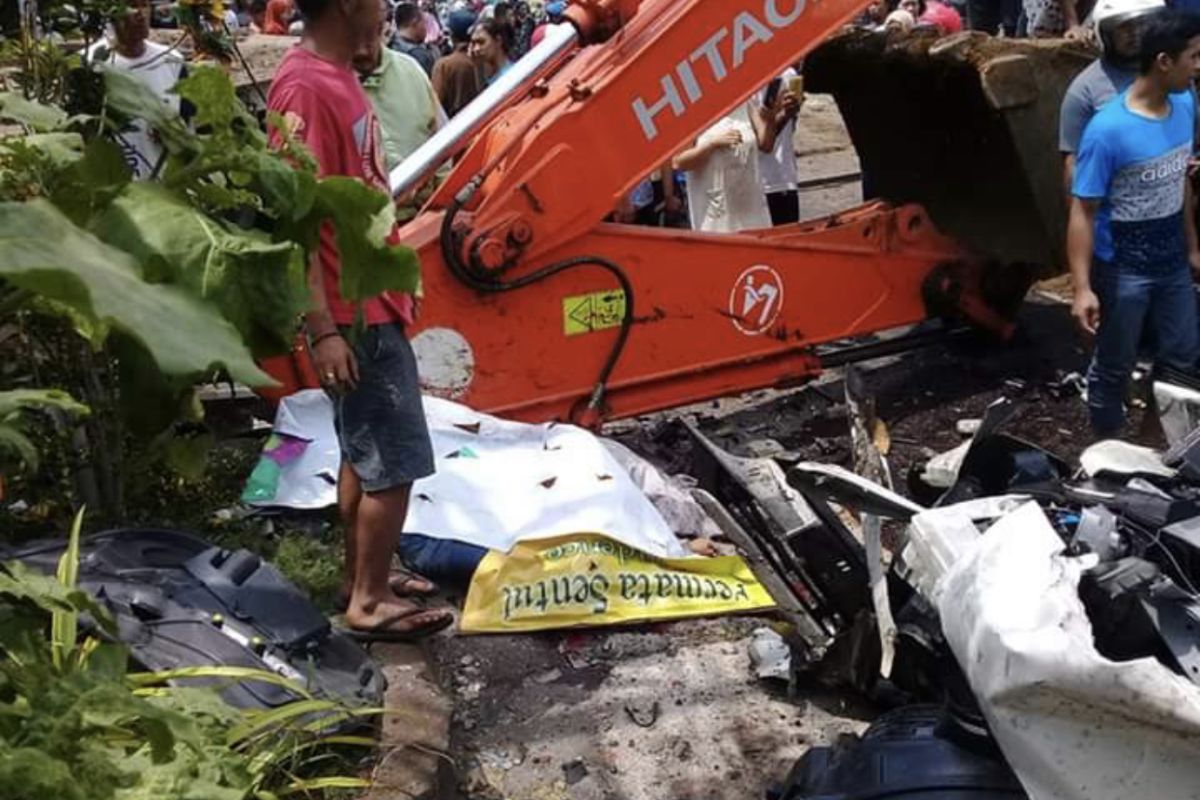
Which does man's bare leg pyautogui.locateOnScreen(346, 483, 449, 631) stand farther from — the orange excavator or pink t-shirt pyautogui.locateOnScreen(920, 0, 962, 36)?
pink t-shirt pyautogui.locateOnScreen(920, 0, 962, 36)

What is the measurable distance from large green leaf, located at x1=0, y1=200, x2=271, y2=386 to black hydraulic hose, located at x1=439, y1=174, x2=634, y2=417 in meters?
3.39

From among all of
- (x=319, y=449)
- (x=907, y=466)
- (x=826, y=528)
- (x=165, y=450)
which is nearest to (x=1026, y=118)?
(x=907, y=466)

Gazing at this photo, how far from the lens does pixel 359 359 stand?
10.7 feet

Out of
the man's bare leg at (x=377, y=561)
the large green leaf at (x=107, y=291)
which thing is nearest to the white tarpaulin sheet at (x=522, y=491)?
the man's bare leg at (x=377, y=561)

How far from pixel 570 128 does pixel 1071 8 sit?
556 cm

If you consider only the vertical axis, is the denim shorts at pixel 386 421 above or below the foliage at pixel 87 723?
below

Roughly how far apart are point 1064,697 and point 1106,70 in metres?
3.31

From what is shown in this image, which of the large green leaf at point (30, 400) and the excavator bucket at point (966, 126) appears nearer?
the large green leaf at point (30, 400)

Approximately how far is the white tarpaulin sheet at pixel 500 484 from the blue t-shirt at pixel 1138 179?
1.90 m

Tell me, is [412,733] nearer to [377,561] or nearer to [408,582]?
[377,561]

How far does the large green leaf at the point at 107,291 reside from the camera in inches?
36.0

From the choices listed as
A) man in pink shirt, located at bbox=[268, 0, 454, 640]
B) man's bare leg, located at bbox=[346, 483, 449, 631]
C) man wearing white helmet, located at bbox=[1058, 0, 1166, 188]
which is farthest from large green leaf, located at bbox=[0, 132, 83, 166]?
man wearing white helmet, located at bbox=[1058, 0, 1166, 188]

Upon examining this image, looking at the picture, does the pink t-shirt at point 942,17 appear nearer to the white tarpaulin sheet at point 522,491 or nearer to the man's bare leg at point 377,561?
the white tarpaulin sheet at point 522,491

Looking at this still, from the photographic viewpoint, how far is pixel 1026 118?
5316mm
